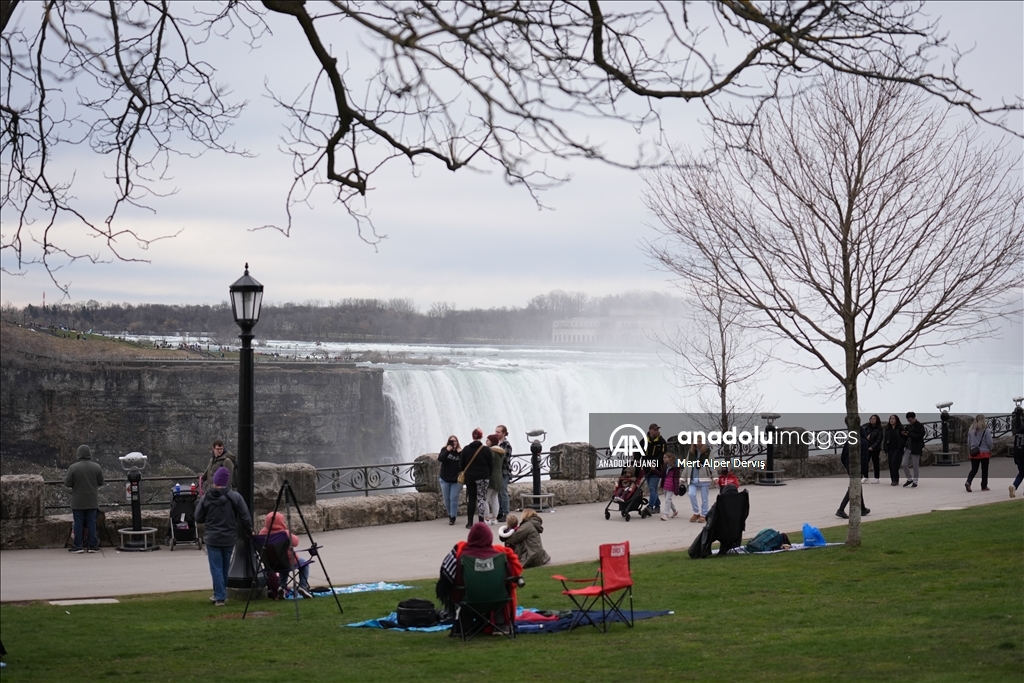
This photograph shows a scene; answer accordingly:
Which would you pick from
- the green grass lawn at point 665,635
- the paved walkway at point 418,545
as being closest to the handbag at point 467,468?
the paved walkway at point 418,545

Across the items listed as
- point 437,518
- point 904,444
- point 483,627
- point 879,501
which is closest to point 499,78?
point 483,627

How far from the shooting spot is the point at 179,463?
69000mm

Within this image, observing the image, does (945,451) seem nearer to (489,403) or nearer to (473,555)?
(473,555)

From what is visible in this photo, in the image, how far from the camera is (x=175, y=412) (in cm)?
7025

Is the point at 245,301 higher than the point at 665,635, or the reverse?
the point at 245,301

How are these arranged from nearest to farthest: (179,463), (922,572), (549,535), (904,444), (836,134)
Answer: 1. (922,572)
2. (836,134)
3. (549,535)
4. (904,444)
5. (179,463)

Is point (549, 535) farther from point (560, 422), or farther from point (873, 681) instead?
point (560, 422)

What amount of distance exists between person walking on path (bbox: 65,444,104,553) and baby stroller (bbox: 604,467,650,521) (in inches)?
343

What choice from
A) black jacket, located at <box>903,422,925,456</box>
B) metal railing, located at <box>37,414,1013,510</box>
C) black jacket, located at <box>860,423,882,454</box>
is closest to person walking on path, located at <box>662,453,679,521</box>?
metal railing, located at <box>37,414,1013,510</box>

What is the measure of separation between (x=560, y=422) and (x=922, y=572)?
143ft

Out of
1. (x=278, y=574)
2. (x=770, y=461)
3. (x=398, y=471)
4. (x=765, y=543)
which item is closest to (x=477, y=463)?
(x=765, y=543)

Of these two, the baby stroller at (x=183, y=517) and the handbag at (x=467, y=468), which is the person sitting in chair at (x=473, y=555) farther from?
the handbag at (x=467, y=468)

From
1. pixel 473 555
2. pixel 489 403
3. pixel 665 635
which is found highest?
pixel 489 403

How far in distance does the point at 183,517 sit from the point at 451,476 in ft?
15.5
